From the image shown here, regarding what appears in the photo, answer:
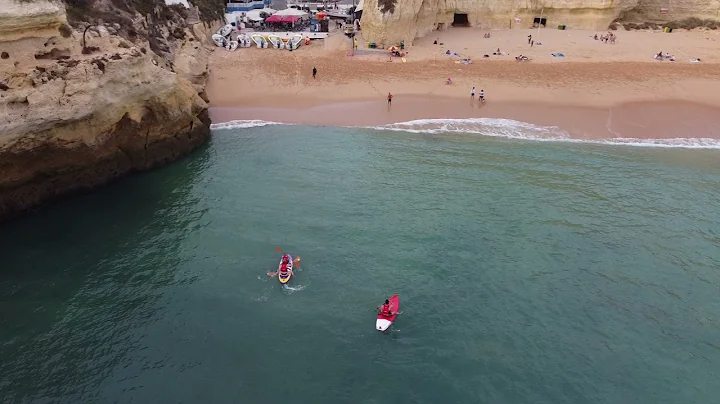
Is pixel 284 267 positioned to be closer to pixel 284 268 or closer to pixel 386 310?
pixel 284 268

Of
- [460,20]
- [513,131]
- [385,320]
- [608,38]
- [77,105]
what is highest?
[460,20]

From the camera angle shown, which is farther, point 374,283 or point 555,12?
point 555,12

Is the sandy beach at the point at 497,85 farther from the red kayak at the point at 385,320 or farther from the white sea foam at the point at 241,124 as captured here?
the red kayak at the point at 385,320

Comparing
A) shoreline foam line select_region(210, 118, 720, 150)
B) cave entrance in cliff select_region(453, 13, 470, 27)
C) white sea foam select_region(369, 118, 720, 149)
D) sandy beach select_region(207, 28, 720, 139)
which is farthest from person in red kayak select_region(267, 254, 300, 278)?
cave entrance in cliff select_region(453, 13, 470, 27)

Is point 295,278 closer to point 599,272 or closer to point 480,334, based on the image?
point 480,334

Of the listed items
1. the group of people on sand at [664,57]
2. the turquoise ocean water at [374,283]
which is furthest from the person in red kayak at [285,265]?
the group of people on sand at [664,57]

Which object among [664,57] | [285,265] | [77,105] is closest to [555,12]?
[664,57]

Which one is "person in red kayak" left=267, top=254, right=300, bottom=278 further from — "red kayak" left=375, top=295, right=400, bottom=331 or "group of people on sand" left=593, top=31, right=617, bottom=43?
"group of people on sand" left=593, top=31, right=617, bottom=43
